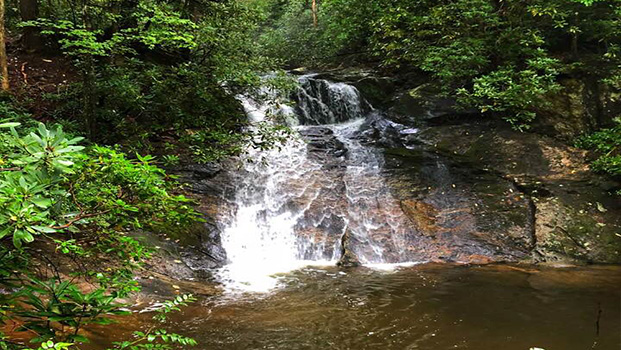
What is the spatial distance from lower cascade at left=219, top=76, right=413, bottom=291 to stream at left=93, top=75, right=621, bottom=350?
0.10 ft

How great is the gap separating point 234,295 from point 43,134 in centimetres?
473

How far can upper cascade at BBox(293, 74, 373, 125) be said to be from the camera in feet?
45.3

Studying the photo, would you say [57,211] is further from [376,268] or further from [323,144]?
[323,144]

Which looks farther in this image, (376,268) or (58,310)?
(376,268)

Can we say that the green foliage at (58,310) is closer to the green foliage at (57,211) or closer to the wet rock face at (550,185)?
the green foliage at (57,211)

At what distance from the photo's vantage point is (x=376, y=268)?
299 inches

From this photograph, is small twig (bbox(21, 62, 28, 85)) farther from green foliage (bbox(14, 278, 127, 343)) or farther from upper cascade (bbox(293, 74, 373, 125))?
green foliage (bbox(14, 278, 127, 343))

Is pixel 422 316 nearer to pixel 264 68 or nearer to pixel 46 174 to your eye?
pixel 46 174

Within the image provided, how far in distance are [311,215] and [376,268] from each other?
85.3 inches

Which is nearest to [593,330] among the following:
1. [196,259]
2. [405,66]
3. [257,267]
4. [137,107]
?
[257,267]

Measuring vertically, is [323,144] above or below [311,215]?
above

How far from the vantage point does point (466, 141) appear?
1056cm

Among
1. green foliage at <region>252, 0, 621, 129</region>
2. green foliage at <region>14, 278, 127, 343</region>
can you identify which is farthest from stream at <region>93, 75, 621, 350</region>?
green foliage at <region>14, 278, 127, 343</region>

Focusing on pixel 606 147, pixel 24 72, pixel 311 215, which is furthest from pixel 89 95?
pixel 606 147
